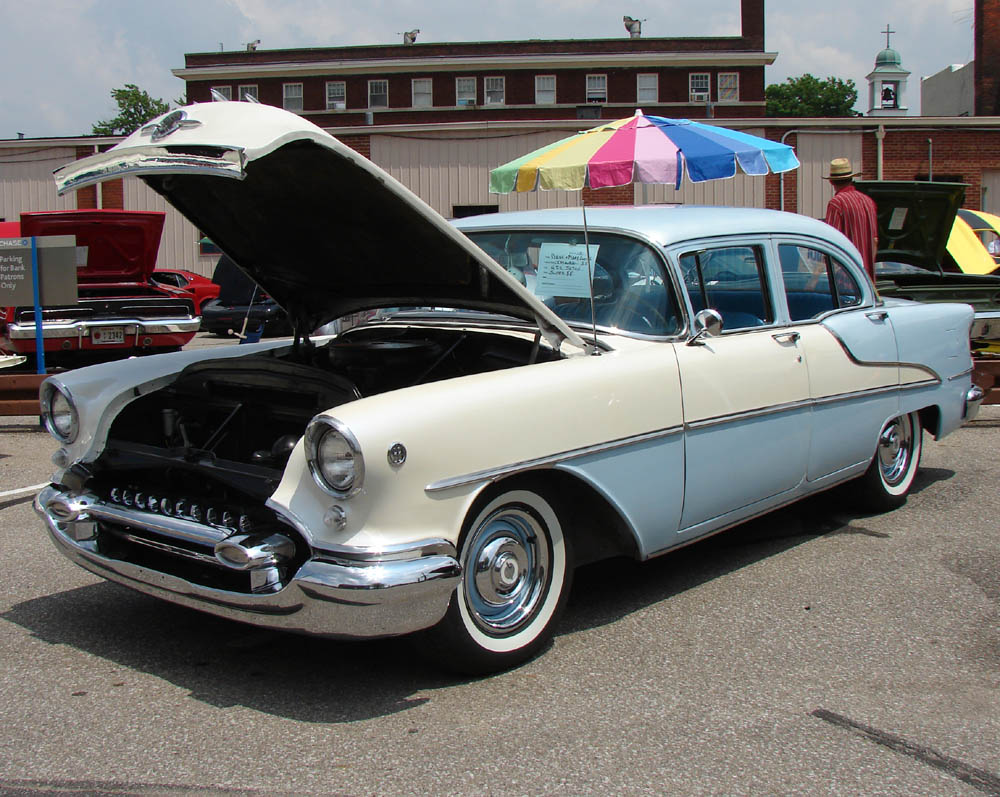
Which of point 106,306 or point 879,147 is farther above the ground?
point 879,147

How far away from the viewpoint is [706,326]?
4.01 m

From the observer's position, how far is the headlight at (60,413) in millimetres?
3920

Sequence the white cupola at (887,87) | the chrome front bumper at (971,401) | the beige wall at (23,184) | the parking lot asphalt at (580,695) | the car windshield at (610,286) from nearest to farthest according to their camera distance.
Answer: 1. the parking lot asphalt at (580,695)
2. the car windshield at (610,286)
3. the chrome front bumper at (971,401)
4. the beige wall at (23,184)
5. the white cupola at (887,87)

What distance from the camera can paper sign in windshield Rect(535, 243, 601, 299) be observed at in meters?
4.16

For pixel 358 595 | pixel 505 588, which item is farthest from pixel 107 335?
pixel 358 595

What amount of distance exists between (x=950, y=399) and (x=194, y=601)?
4350 millimetres

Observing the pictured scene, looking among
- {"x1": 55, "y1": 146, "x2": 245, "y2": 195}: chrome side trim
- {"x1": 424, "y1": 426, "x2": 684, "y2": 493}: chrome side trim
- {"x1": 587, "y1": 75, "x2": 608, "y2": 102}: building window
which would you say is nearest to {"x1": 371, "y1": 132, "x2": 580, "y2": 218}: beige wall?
{"x1": 587, "y1": 75, "x2": 608, "y2": 102}: building window

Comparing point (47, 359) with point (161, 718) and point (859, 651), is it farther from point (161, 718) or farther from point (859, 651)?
point (859, 651)

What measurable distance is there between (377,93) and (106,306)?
33968mm

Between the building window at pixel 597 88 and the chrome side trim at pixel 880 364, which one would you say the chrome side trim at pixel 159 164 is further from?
the building window at pixel 597 88

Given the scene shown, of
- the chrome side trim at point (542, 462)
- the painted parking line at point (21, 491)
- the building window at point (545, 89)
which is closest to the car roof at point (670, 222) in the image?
the chrome side trim at point (542, 462)

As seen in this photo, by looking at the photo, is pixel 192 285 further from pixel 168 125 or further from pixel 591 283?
pixel 168 125

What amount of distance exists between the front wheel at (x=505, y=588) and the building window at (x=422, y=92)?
4034cm

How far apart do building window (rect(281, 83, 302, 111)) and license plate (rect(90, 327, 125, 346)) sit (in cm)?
3362
